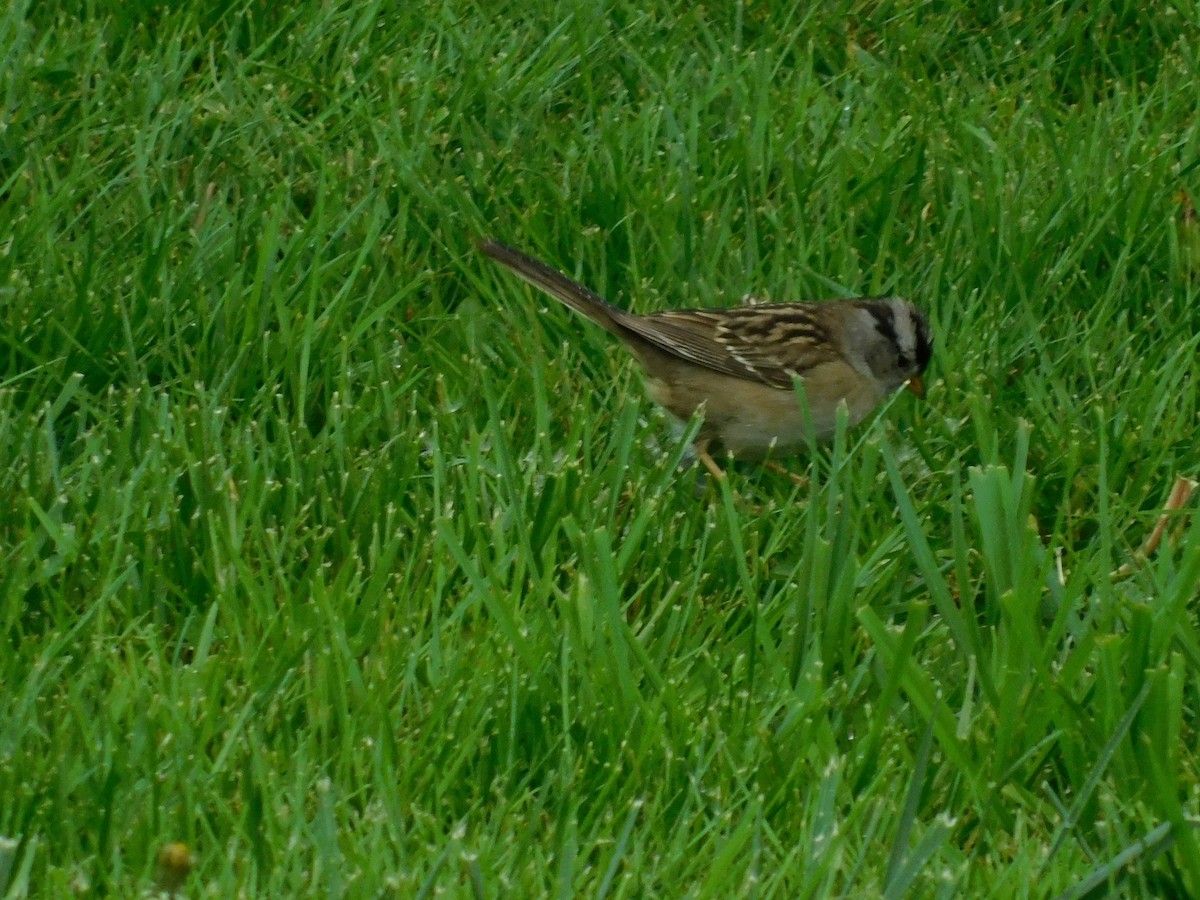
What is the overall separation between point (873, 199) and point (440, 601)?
103 inches

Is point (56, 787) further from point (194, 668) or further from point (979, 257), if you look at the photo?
point (979, 257)

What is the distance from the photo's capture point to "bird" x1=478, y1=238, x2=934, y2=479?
5.61 meters

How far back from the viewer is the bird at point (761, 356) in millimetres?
5613

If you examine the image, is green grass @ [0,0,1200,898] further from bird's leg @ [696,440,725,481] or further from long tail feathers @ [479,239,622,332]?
long tail feathers @ [479,239,622,332]

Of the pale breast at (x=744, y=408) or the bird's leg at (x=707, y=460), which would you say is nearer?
the bird's leg at (x=707, y=460)

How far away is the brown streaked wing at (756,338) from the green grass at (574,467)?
0.85 ft

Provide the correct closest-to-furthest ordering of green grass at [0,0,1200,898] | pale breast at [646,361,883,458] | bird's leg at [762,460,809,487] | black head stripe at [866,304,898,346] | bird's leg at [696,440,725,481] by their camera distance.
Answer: green grass at [0,0,1200,898] → bird's leg at [696,440,725,481] → bird's leg at [762,460,809,487] → black head stripe at [866,304,898,346] → pale breast at [646,361,883,458]

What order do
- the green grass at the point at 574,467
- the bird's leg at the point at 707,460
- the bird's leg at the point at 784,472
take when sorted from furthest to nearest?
the bird's leg at the point at 784,472 < the bird's leg at the point at 707,460 < the green grass at the point at 574,467

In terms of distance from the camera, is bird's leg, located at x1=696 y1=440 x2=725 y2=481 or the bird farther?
the bird

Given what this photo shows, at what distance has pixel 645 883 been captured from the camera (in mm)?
3529

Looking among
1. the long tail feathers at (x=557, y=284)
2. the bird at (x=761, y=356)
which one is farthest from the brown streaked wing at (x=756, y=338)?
the long tail feathers at (x=557, y=284)

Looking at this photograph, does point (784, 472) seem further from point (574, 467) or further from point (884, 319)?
point (574, 467)

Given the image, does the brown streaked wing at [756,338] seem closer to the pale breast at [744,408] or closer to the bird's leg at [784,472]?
the pale breast at [744,408]

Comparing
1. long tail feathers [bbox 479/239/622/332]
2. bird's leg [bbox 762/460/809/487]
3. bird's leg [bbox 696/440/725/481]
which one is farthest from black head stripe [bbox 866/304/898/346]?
long tail feathers [bbox 479/239/622/332]
